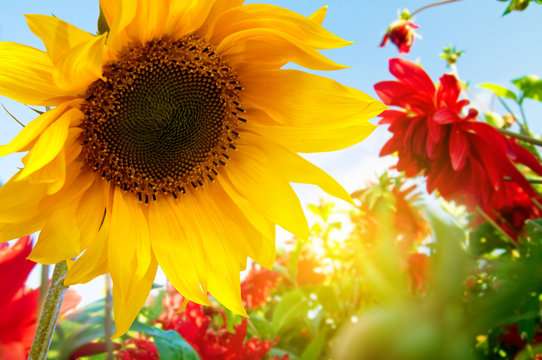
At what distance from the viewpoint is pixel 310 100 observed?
0.54 m

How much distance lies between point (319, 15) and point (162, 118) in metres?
0.22

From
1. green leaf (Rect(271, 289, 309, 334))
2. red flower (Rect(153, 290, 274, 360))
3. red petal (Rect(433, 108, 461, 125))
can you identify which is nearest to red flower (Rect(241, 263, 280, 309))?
green leaf (Rect(271, 289, 309, 334))

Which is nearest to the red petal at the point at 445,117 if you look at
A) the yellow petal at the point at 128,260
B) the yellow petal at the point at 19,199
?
the yellow petal at the point at 128,260

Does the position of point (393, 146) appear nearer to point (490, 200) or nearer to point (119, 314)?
point (490, 200)

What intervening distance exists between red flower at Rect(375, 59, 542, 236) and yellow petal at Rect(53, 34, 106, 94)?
60 centimetres

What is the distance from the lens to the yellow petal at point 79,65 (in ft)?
1.28

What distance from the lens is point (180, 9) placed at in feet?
1.57

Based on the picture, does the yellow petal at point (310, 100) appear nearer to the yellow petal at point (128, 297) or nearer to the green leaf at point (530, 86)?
the yellow petal at point (128, 297)

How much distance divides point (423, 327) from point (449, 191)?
0.77 meters

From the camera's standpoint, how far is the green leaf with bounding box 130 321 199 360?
1.57 feet

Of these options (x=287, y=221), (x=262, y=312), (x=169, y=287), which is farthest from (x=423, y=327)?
(x=262, y=312)

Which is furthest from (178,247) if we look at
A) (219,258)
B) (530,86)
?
(530,86)

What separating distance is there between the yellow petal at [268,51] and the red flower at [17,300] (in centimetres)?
31

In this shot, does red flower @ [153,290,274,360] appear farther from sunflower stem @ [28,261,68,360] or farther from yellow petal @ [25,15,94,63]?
yellow petal @ [25,15,94,63]
